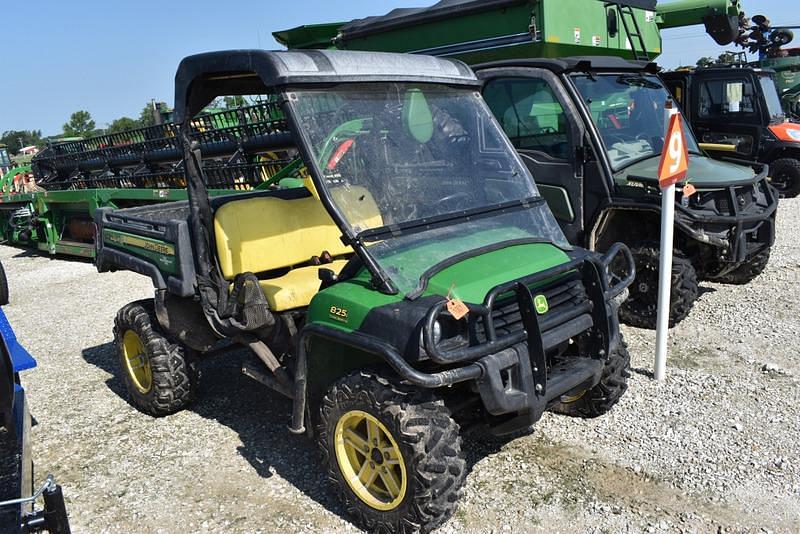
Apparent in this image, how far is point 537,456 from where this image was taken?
3.58 meters

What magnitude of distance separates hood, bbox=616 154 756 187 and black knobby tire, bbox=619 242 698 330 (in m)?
0.55

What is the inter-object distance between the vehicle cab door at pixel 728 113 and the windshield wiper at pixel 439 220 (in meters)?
7.37

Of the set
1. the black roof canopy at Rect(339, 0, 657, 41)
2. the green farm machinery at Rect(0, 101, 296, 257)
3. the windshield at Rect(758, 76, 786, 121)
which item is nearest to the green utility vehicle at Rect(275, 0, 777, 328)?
the black roof canopy at Rect(339, 0, 657, 41)

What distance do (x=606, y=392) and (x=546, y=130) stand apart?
8.79 ft

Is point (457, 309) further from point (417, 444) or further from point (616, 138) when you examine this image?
point (616, 138)

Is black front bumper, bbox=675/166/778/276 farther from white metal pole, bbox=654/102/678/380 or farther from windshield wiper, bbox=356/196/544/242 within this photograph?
windshield wiper, bbox=356/196/544/242

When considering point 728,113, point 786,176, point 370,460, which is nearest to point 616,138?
point 370,460

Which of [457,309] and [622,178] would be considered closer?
[457,309]

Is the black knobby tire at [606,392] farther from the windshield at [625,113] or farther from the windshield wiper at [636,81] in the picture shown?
the windshield wiper at [636,81]

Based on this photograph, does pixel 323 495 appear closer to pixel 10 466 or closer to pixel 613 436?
pixel 613 436

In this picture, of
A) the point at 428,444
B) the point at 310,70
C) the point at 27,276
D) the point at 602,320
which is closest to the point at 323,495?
the point at 428,444

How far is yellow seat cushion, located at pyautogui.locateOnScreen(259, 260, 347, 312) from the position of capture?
11.8 ft

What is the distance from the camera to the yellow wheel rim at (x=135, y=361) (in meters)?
4.45

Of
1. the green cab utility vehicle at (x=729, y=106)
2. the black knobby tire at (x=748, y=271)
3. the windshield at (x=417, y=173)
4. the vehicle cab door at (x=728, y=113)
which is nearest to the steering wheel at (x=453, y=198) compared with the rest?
the windshield at (x=417, y=173)
